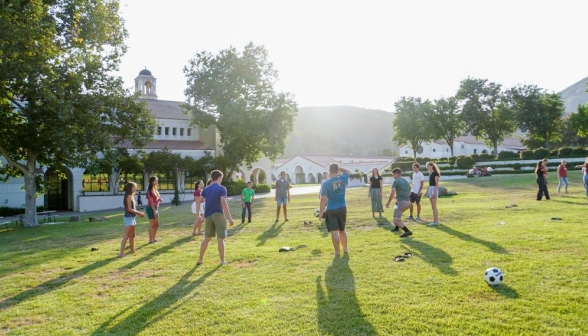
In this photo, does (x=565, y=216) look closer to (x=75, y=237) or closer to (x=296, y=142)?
(x=75, y=237)

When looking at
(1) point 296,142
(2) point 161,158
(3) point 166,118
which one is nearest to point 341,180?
(2) point 161,158

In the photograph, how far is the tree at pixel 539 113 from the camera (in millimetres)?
57906

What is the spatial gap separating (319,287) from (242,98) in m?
36.3

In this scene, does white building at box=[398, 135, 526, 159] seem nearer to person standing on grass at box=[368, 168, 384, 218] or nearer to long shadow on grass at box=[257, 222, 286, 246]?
person standing on grass at box=[368, 168, 384, 218]

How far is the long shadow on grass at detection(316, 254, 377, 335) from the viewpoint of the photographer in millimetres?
5150

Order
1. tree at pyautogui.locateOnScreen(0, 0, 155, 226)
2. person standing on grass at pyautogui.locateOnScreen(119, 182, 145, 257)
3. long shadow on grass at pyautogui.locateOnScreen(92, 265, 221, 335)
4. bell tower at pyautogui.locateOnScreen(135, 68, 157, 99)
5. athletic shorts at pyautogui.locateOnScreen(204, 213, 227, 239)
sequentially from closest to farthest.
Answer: long shadow on grass at pyautogui.locateOnScreen(92, 265, 221, 335), athletic shorts at pyautogui.locateOnScreen(204, 213, 227, 239), person standing on grass at pyautogui.locateOnScreen(119, 182, 145, 257), tree at pyautogui.locateOnScreen(0, 0, 155, 226), bell tower at pyautogui.locateOnScreen(135, 68, 157, 99)

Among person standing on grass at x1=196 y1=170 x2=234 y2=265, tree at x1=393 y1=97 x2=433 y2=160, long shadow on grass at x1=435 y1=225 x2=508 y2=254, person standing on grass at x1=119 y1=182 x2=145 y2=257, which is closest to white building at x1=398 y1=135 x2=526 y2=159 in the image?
tree at x1=393 y1=97 x2=433 y2=160

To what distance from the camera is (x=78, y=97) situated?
67.9 ft

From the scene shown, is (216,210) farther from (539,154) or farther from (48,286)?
(539,154)

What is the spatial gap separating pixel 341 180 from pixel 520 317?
4.42m

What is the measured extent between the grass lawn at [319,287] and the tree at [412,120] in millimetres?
54320

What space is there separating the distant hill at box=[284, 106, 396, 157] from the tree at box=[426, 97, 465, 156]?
8758 cm

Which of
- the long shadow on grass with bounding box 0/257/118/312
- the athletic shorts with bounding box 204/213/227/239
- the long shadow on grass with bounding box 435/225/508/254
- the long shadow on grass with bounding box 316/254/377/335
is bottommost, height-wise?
the long shadow on grass with bounding box 0/257/118/312

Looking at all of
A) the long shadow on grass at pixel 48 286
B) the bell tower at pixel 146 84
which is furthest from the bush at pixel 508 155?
the long shadow on grass at pixel 48 286
